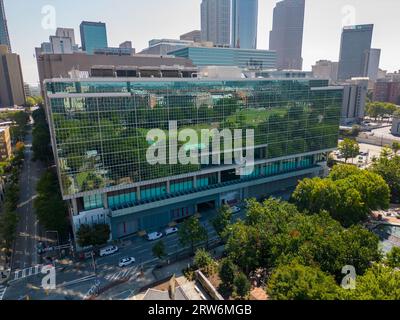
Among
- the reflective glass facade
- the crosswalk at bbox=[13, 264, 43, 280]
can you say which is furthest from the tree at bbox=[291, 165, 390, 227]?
the crosswalk at bbox=[13, 264, 43, 280]

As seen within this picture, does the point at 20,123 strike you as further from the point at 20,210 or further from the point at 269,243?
the point at 269,243

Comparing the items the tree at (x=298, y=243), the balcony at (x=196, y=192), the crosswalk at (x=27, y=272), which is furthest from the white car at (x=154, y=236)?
the crosswalk at (x=27, y=272)

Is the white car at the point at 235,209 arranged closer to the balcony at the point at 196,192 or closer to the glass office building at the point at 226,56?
the balcony at the point at 196,192

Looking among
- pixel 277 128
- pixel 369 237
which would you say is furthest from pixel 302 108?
pixel 369 237

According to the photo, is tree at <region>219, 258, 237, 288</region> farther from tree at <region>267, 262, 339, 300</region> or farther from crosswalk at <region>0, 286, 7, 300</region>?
crosswalk at <region>0, 286, 7, 300</region>

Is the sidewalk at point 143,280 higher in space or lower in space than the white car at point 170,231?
lower

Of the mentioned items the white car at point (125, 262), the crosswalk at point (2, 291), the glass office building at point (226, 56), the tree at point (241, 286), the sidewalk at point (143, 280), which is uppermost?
the glass office building at point (226, 56)
